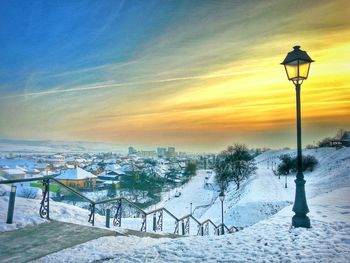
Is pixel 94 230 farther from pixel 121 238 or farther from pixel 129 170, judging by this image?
pixel 129 170

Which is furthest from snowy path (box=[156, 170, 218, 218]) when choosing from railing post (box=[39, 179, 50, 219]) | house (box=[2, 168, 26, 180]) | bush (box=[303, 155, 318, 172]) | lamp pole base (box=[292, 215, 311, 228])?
lamp pole base (box=[292, 215, 311, 228])

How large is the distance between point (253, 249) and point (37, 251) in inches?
182

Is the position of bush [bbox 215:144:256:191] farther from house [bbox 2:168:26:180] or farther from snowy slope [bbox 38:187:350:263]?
snowy slope [bbox 38:187:350:263]

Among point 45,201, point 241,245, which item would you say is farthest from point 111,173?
point 241,245

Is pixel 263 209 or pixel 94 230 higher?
pixel 94 230

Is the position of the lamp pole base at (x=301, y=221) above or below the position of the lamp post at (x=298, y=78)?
below

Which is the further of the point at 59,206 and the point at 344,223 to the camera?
the point at 59,206

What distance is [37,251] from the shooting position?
6844 mm

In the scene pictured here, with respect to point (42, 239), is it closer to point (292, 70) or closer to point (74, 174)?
point (292, 70)

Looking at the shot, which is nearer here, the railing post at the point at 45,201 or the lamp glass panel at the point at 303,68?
the lamp glass panel at the point at 303,68

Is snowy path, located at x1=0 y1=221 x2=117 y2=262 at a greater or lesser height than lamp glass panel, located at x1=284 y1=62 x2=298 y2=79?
lesser

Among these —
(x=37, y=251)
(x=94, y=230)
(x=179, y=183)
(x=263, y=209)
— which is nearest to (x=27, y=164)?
(x=94, y=230)

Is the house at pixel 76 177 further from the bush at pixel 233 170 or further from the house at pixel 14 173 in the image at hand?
the house at pixel 14 173

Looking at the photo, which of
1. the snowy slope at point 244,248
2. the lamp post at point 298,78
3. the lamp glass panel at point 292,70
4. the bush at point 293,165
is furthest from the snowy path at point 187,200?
the lamp glass panel at point 292,70
